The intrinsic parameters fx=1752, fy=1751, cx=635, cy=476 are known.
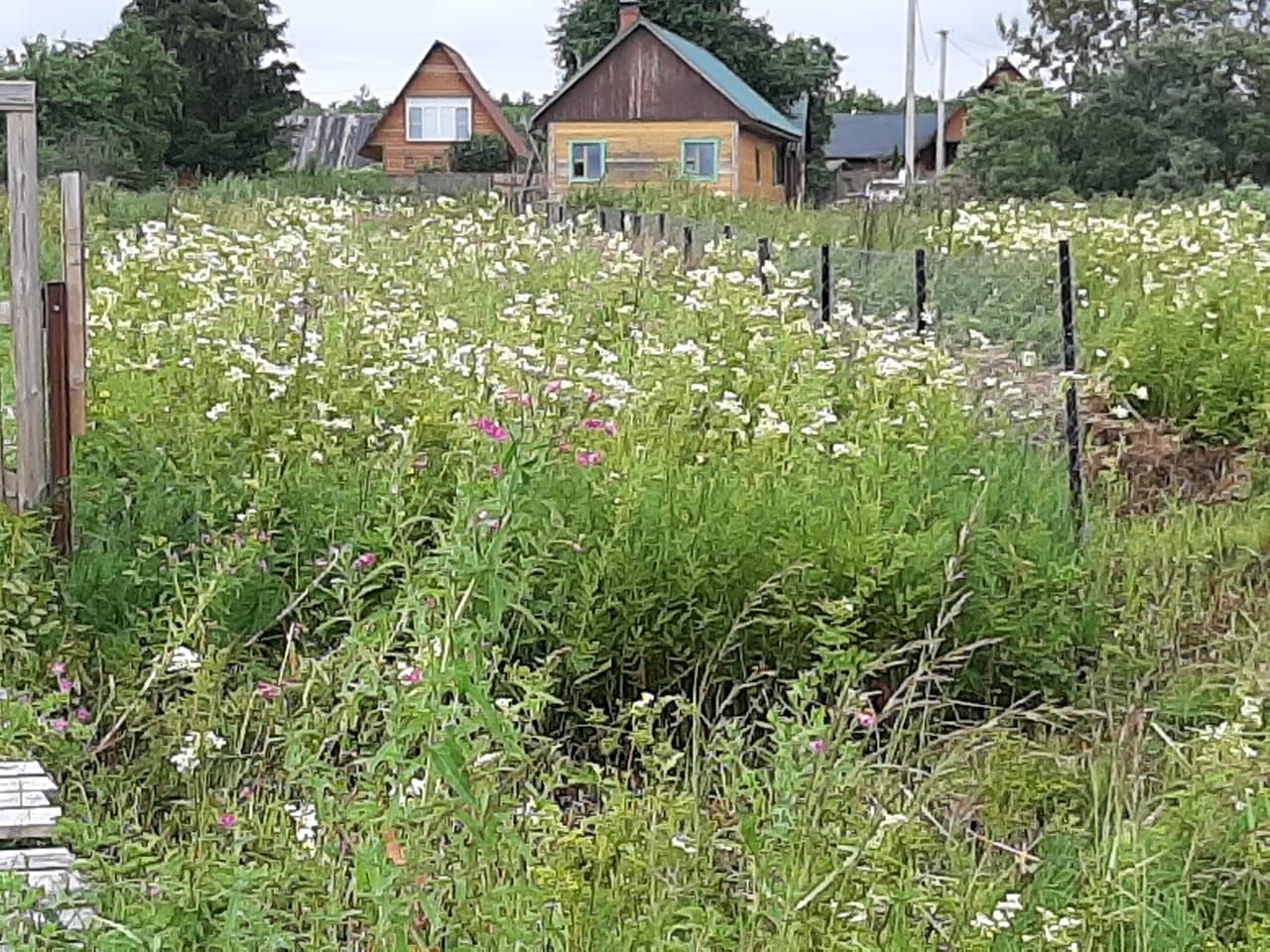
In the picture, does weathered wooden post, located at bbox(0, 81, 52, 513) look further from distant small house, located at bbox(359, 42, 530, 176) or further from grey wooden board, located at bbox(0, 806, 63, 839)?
distant small house, located at bbox(359, 42, 530, 176)

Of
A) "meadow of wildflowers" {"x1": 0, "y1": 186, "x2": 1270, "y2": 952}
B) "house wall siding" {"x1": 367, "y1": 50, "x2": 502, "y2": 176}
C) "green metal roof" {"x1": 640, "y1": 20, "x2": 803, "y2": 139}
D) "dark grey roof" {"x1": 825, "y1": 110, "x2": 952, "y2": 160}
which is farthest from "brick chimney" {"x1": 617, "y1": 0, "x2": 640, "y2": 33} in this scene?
"meadow of wildflowers" {"x1": 0, "y1": 186, "x2": 1270, "y2": 952}

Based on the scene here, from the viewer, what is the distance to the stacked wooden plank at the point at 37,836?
3.06 metres

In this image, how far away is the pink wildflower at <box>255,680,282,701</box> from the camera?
386 cm

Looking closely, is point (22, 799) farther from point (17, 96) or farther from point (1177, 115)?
point (1177, 115)

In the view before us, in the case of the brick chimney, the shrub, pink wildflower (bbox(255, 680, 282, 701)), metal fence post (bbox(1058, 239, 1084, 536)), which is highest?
the brick chimney

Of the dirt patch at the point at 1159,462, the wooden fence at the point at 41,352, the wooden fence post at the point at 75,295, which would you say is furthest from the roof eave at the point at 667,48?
the wooden fence at the point at 41,352

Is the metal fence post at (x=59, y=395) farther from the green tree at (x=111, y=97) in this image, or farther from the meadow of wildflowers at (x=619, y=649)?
the green tree at (x=111, y=97)

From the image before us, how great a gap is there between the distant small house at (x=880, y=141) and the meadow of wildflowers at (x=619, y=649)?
55338 millimetres

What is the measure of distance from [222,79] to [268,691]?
4076 centimetres

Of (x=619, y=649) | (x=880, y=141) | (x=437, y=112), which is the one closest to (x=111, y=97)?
(x=437, y=112)

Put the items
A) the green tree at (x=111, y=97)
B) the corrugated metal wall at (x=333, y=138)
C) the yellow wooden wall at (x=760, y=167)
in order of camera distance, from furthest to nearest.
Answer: the corrugated metal wall at (x=333, y=138) < the yellow wooden wall at (x=760, y=167) < the green tree at (x=111, y=97)

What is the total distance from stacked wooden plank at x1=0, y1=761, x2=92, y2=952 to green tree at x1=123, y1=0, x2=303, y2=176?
3922 centimetres

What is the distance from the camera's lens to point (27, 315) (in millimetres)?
5160

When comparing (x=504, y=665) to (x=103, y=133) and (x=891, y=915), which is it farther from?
(x=103, y=133)
